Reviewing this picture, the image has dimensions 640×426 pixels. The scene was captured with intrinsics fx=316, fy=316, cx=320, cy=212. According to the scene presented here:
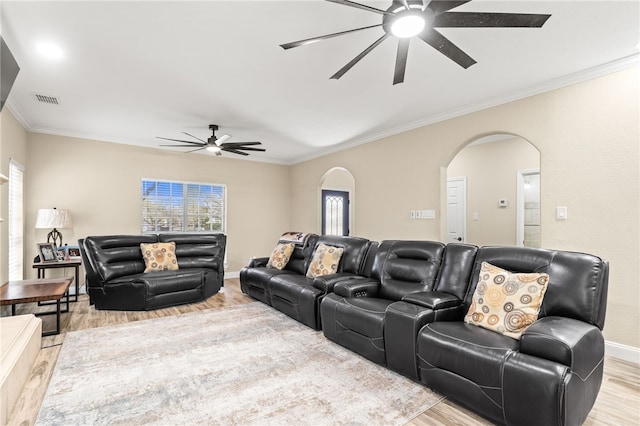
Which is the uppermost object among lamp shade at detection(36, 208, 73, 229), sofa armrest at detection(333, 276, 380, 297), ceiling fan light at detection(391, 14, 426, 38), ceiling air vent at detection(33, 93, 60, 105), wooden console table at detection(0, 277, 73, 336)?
ceiling air vent at detection(33, 93, 60, 105)

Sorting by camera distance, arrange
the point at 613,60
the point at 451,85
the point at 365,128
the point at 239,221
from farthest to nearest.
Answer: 1. the point at 239,221
2. the point at 365,128
3. the point at 451,85
4. the point at 613,60

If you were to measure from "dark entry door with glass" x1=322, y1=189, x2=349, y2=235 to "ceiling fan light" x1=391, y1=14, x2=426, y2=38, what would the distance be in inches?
232

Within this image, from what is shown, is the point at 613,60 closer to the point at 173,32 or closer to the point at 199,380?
the point at 173,32

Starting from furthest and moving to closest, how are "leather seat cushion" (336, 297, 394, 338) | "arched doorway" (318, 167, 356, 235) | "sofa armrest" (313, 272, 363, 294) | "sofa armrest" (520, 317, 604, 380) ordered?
"arched doorway" (318, 167, 356, 235) → "sofa armrest" (313, 272, 363, 294) → "leather seat cushion" (336, 297, 394, 338) → "sofa armrest" (520, 317, 604, 380)

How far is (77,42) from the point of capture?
8.30ft

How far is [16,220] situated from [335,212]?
591cm

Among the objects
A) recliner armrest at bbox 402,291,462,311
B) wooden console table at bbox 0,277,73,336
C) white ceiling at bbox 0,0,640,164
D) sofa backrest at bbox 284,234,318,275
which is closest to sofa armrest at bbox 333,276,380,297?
recliner armrest at bbox 402,291,462,311

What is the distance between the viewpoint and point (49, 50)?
8.70ft

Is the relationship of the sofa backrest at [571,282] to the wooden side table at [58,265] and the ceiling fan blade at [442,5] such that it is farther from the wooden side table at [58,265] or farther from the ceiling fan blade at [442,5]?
the wooden side table at [58,265]

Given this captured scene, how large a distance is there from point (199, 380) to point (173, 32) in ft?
8.84

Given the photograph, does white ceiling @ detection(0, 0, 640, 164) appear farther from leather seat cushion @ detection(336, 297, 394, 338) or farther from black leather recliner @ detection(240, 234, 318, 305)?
leather seat cushion @ detection(336, 297, 394, 338)

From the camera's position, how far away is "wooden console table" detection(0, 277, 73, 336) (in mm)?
3085

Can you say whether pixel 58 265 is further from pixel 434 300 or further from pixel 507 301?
pixel 507 301

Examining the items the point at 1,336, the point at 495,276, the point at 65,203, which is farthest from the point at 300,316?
the point at 65,203
